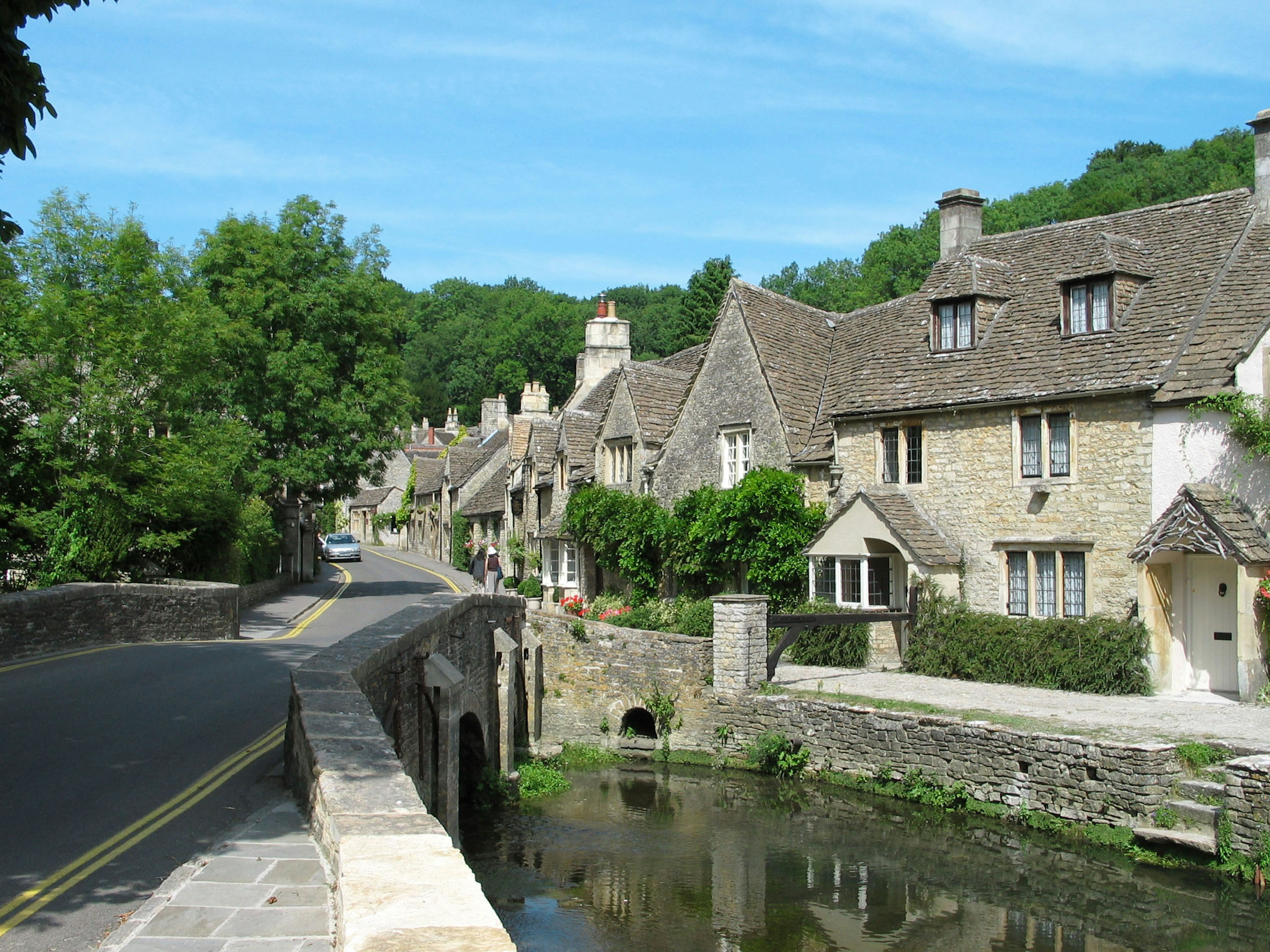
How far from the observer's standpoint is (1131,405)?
21.1 meters

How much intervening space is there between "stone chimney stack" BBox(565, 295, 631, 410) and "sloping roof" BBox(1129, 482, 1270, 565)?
94.4 feet

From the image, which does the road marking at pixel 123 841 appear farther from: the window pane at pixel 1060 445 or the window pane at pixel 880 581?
the window pane at pixel 1060 445

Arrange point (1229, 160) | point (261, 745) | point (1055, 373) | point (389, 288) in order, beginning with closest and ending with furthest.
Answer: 1. point (261, 745)
2. point (1055, 373)
3. point (389, 288)
4. point (1229, 160)

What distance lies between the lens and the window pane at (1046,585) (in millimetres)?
22453

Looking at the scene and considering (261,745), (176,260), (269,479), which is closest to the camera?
(261,745)

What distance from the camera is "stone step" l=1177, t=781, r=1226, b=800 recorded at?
49.0ft

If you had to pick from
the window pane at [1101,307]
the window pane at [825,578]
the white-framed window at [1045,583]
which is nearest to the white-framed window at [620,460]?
the window pane at [825,578]

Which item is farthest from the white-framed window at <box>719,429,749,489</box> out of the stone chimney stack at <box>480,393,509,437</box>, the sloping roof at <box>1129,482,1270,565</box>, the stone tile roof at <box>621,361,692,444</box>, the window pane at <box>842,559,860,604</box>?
the stone chimney stack at <box>480,393,509,437</box>

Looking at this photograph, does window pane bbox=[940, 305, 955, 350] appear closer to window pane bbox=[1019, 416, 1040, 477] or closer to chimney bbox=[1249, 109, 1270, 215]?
window pane bbox=[1019, 416, 1040, 477]

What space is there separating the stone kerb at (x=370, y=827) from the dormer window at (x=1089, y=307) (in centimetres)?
1675

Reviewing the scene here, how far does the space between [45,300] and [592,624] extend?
1453 centimetres

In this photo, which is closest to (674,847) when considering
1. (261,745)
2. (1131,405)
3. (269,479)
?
(261,745)

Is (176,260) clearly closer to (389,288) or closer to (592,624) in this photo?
(389,288)

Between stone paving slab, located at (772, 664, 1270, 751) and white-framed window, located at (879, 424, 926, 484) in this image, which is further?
white-framed window, located at (879, 424, 926, 484)
